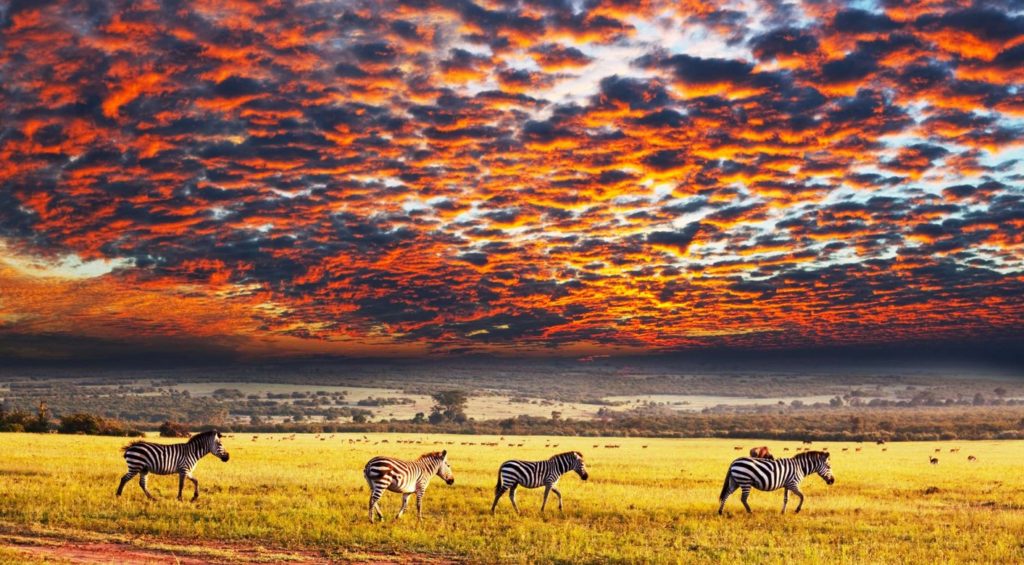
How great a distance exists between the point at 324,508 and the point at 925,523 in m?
18.1

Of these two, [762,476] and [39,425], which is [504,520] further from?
[39,425]

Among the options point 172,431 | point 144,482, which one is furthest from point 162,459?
point 172,431

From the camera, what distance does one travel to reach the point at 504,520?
24.4 meters

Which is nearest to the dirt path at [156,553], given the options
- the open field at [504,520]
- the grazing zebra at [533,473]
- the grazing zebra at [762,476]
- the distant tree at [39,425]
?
the open field at [504,520]

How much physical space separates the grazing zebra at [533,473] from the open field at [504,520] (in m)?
0.83

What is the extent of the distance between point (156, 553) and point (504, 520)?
954 centimetres

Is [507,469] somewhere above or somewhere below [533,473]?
above

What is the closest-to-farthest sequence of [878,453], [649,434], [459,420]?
[878,453]
[649,434]
[459,420]

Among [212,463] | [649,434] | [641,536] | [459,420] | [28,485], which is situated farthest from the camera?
[459,420]

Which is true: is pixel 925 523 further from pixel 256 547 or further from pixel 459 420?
pixel 459 420

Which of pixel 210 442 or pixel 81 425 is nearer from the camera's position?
pixel 210 442

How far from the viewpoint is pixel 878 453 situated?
70.4m

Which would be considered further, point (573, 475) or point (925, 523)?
point (573, 475)

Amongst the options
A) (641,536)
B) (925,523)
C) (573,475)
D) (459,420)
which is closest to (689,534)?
(641,536)
